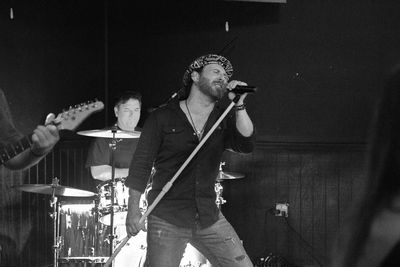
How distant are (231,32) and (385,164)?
285 inches

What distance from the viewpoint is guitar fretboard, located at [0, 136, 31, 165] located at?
12.5 feet

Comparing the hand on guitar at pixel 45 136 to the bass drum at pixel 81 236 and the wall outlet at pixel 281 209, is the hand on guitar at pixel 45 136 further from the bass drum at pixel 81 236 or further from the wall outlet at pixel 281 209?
the wall outlet at pixel 281 209

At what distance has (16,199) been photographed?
6922 mm

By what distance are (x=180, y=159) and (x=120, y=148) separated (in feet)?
9.31

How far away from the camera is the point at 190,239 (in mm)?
4457

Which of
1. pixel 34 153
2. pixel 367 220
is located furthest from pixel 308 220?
pixel 367 220

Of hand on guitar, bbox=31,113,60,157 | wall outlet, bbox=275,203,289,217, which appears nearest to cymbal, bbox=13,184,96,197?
wall outlet, bbox=275,203,289,217

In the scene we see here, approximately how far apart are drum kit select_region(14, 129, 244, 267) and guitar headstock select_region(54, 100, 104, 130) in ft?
7.46

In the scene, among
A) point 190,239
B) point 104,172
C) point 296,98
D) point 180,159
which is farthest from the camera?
point 296,98

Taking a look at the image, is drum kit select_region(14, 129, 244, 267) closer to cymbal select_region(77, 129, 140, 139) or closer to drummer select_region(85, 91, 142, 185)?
cymbal select_region(77, 129, 140, 139)

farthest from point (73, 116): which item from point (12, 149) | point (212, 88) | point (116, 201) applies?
point (116, 201)

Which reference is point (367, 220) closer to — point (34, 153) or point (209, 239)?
point (34, 153)

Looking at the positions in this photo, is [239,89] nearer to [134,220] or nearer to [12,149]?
[134,220]

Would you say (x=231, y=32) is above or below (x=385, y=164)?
above
